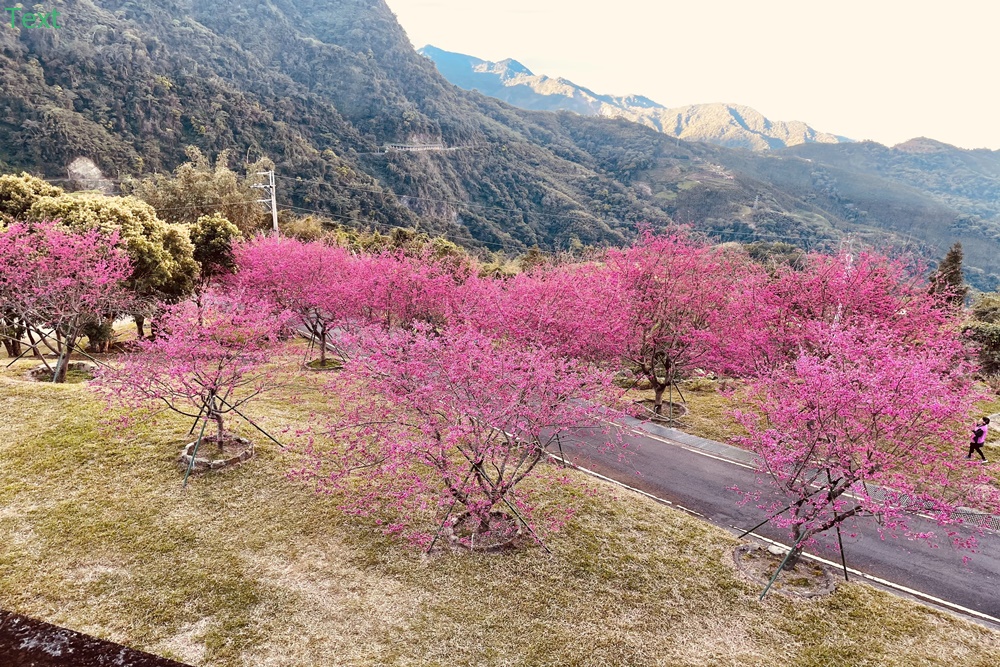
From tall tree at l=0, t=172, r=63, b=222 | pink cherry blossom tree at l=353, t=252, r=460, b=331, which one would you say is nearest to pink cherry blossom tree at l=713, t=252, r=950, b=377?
pink cherry blossom tree at l=353, t=252, r=460, b=331

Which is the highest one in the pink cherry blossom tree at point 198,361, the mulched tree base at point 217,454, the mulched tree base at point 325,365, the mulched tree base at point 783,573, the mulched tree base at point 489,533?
the pink cherry blossom tree at point 198,361

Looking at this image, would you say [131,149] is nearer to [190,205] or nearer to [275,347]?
[190,205]

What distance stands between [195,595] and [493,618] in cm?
483

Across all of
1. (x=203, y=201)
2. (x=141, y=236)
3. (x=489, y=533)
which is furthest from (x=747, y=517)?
(x=203, y=201)

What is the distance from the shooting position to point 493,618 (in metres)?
8.20

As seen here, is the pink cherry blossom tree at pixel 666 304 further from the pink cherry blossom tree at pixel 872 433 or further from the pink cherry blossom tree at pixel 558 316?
the pink cherry blossom tree at pixel 872 433

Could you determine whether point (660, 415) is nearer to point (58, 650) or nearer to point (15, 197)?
point (58, 650)

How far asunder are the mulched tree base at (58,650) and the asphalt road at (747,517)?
1094 centimetres

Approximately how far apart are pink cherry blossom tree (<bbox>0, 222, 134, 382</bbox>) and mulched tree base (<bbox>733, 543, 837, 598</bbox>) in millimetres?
19590

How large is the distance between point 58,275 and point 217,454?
9.06 metres

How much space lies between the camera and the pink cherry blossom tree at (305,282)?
71.7 feet

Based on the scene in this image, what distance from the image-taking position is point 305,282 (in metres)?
22.4

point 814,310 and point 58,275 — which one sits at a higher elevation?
point 814,310

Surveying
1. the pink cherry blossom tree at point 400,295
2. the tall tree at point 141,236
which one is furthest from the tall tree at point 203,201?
the pink cherry blossom tree at point 400,295
